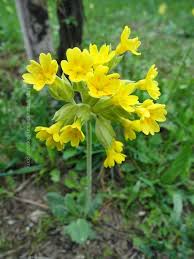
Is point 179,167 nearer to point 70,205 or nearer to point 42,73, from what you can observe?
point 70,205

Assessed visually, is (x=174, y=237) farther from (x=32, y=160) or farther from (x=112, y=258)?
(x=32, y=160)

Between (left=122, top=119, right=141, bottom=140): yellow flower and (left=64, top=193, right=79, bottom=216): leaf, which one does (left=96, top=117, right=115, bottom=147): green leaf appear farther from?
(left=64, top=193, right=79, bottom=216): leaf

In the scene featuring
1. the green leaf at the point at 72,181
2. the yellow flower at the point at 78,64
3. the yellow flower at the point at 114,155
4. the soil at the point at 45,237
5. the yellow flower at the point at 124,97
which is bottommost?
the soil at the point at 45,237

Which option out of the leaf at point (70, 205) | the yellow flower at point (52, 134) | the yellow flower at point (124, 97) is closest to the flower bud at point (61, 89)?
the yellow flower at point (52, 134)

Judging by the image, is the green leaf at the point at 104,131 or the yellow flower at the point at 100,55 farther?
the green leaf at the point at 104,131

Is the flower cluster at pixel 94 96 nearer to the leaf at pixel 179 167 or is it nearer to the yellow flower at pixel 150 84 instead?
the yellow flower at pixel 150 84

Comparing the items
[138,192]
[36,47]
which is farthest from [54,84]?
[36,47]

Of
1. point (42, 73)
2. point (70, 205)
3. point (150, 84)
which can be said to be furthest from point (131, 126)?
point (70, 205)
